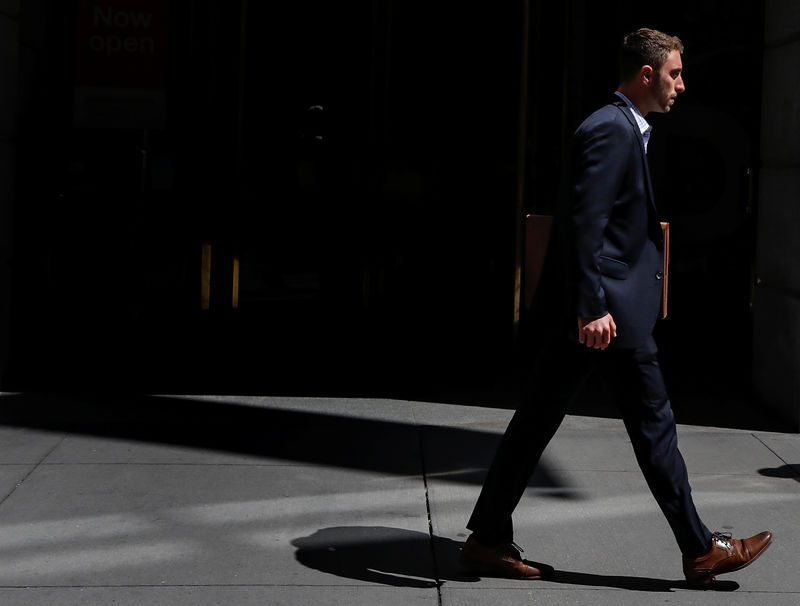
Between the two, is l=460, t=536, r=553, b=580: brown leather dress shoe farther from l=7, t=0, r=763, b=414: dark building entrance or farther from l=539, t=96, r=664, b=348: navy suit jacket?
l=7, t=0, r=763, b=414: dark building entrance

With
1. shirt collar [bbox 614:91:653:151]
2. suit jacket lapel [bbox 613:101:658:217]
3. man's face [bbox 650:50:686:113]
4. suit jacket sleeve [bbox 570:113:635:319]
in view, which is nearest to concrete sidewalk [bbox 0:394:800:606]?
suit jacket sleeve [bbox 570:113:635:319]

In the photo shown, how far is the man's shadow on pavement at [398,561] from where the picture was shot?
158 inches

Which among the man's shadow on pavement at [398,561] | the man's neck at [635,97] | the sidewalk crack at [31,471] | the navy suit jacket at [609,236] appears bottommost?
the man's shadow on pavement at [398,561]

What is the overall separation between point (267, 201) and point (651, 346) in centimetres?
612

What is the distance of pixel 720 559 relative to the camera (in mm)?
3896

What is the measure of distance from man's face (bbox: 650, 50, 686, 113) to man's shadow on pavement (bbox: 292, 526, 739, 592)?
1.58 metres

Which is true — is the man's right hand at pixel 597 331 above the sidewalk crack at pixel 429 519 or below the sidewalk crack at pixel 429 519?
above

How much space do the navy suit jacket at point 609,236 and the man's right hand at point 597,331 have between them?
0.09 ft

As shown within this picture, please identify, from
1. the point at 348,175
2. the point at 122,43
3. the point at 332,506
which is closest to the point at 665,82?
the point at 332,506

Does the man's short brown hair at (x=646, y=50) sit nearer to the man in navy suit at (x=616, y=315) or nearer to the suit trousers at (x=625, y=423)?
the man in navy suit at (x=616, y=315)

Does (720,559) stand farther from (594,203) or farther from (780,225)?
(780,225)

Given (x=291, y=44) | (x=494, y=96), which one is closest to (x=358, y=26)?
(x=291, y=44)

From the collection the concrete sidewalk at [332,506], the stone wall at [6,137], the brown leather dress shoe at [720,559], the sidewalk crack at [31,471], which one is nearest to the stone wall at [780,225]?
the concrete sidewalk at [332,506]

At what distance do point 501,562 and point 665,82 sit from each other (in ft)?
5.49
